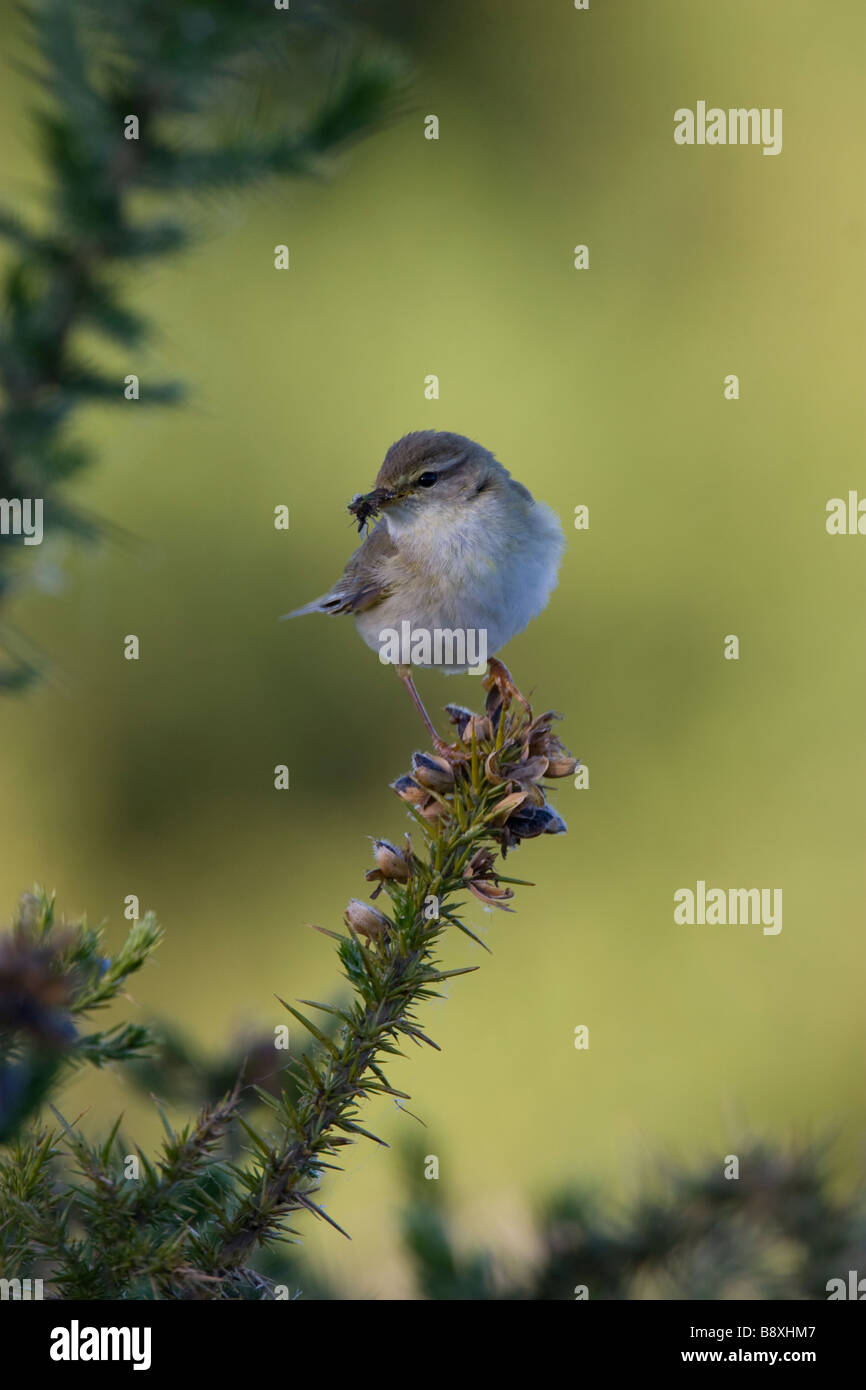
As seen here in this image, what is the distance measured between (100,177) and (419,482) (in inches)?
58.2

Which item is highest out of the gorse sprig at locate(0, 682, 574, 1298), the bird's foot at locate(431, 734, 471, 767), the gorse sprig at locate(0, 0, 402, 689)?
the gorse sprig at locate(0, 0, 402, 689)

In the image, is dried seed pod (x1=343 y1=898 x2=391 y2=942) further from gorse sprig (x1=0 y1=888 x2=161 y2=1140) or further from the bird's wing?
the bird's wing

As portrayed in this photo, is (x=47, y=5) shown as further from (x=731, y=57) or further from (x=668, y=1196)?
(x=731, y=57)

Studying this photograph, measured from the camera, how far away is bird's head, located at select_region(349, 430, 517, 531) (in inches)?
99.2

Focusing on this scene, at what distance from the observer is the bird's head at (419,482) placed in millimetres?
2520

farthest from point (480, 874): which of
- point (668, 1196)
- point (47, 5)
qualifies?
point (47, 5)

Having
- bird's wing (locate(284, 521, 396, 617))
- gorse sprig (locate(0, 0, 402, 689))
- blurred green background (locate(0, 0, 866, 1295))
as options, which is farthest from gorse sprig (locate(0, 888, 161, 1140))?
blurred green background (locate(0, 0, 866, 1295))

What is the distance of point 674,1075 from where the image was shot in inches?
193

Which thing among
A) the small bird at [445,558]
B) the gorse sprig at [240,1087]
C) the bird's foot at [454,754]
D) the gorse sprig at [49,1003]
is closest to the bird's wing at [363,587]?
the small bird at [445,558]

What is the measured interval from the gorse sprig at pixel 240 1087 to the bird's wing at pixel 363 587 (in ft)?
4.33

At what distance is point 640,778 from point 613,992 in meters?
0.84

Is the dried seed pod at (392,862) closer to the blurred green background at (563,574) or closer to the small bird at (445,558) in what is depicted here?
the small bird at (445,558)

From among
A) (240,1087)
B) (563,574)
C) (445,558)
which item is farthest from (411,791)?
(563,574)

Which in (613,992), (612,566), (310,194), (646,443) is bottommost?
(613,992)
